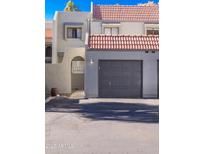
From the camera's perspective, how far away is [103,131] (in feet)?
35.8

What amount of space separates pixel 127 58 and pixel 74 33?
1218cm

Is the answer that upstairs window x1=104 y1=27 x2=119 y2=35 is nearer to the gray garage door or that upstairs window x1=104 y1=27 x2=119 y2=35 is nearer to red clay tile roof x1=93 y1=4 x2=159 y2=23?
red clay tile roof x1=93 y1=4 x2=159 y2=23

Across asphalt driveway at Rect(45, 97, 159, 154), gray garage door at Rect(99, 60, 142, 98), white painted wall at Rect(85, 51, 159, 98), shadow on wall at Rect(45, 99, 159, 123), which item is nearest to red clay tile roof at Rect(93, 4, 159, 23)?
white painted wall at Rect(85, 51, 159, 98)

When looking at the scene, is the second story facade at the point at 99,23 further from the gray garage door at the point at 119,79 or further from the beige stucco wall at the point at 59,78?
the gray garage door at the point at 119,79

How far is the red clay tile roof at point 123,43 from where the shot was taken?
23266 mm

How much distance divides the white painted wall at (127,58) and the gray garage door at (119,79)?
281 mm

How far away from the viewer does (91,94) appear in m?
22.8

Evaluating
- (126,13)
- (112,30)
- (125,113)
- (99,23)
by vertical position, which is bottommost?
(125,113)

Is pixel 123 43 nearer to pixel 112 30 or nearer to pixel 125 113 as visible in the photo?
pixel 112 30

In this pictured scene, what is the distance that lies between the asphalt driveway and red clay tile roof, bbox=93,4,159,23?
56.3 ft

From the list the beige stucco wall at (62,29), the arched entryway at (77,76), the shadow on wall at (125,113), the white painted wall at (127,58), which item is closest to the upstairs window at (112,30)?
the beige stucco wall at (62,29)

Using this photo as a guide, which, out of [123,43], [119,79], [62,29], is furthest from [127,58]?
[62,29]
